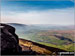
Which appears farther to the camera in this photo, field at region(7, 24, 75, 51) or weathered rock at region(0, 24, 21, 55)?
field at region(7, 24, 75, 51)

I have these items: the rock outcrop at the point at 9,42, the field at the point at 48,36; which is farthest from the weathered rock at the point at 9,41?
the field at the point at 48,36

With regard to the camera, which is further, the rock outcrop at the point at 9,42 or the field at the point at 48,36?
the field at the point at 48,36

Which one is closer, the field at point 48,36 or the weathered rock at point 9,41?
the weathered rock at point 9,41

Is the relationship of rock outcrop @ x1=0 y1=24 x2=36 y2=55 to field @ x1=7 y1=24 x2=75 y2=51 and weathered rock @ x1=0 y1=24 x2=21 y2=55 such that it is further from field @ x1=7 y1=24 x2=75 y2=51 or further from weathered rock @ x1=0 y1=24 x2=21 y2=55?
field @ x1=7 y1=24 x2=75 y2=51

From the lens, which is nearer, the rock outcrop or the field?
the rock outcrop

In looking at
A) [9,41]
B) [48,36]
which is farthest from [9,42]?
[48,36]

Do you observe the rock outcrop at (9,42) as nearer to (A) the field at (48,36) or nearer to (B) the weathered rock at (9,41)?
(B) the weathered rock at (9,41)

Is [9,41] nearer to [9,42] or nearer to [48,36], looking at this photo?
[9,42]

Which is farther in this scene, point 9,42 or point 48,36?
point 48,36

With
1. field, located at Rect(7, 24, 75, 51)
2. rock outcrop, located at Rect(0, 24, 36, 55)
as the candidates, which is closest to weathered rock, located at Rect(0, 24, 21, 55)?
rock outcrop, located at Rect(0, 24, 36, 55)

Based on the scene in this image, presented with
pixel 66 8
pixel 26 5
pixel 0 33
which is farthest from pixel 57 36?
pixel 0 33

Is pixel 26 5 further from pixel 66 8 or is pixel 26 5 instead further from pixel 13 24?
pixel 66 8
